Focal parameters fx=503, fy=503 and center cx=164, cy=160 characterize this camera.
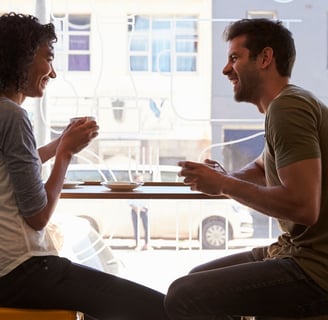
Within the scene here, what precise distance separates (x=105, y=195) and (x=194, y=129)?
0.93 meters

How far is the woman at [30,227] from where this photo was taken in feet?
4.02

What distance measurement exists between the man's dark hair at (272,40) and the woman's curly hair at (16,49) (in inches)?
23.1

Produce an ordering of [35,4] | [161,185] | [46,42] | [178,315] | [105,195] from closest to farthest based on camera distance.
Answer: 1. [178,315]
2. [46,42]
3. [105,195]
4. [161,185]
5. [35,4]

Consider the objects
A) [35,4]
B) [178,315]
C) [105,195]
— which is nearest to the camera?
[178,315]

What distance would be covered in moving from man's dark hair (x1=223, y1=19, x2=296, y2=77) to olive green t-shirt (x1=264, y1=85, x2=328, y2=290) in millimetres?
138

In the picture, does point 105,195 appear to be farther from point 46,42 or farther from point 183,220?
point 183,220

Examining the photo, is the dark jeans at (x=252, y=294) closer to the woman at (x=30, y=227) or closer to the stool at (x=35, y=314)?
the woman at (x=30, y=227)

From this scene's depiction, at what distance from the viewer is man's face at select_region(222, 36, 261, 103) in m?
1.40

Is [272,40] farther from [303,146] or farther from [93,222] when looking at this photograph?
[93,222]

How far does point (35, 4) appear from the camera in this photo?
7.54ft

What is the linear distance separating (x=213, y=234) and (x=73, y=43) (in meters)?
1.17

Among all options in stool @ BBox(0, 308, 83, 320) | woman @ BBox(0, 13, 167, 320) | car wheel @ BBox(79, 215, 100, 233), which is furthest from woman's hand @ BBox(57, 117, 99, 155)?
car wheel @ BBox(79, 215, 100, 233)

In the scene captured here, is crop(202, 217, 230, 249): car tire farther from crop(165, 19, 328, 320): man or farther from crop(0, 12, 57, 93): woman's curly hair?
crop(0, 12, 57, 93): woman's curly hair

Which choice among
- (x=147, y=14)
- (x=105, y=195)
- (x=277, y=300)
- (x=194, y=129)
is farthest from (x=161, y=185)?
(x=147, y=14)
